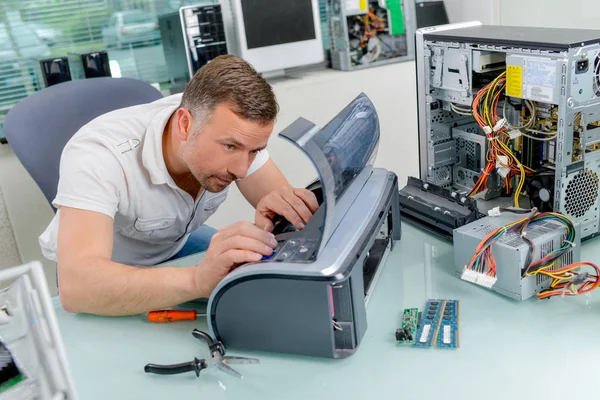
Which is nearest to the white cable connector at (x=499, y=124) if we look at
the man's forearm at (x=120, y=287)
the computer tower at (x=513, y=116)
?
the computer tower at (x=513, y=116)

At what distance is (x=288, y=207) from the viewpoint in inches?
46.7

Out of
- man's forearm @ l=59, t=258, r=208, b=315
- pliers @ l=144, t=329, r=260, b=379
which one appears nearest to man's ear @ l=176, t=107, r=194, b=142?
man's forearm @ l=59, t=258, r=208, b=315

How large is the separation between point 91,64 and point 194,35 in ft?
1.42

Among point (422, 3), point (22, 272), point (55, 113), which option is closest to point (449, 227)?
point (22, 272)

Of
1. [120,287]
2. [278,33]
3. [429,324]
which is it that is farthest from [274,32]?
[429,324]

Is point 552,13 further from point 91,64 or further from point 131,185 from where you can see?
point 131,185

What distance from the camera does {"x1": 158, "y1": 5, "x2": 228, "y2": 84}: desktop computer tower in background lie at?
2.41 m

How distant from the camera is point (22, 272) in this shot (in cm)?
51

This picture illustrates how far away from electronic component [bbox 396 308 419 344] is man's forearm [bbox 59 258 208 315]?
35cm

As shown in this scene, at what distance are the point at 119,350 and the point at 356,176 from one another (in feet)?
1.66

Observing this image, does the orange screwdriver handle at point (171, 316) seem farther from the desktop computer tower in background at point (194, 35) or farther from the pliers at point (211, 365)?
the desktop computer tower in background at point (194, 35)

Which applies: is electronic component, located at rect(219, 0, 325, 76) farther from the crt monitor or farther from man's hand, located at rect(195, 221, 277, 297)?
man's hand, located at rect(195, 221, 277, 297)

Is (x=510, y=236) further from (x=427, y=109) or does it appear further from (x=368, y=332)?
(x=427, y=109)

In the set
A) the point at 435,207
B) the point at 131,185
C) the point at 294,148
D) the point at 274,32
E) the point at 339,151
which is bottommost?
the point at 294,148
